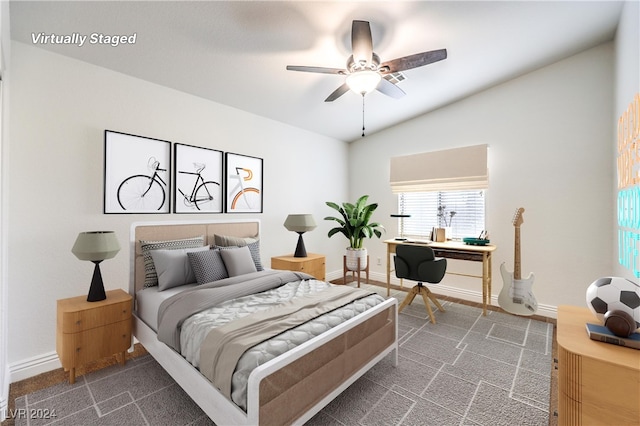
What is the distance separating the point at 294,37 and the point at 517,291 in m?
3.55

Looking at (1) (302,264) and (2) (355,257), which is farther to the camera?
(2) (355,257)

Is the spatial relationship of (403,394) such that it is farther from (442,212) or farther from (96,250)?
(442,212)

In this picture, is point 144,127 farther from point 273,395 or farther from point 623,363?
point 623,363

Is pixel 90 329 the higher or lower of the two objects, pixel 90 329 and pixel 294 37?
the lower

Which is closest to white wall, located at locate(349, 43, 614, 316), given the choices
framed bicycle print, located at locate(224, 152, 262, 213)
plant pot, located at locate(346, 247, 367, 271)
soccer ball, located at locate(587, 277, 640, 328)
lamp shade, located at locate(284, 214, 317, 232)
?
plant pot, located at locate(346, 247, 367, 271)

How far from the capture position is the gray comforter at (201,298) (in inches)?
72.3

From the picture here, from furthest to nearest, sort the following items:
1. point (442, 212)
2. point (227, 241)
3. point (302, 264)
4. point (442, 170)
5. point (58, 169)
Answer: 1. point (442, 212)
2. point (442, 170)
3. point (302, 264)
4. point (227, 241)
5. point (58, 169)

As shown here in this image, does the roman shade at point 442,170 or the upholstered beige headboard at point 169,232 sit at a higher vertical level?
the roman shade at point 442,170

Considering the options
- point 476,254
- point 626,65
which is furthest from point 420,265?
point 626,65

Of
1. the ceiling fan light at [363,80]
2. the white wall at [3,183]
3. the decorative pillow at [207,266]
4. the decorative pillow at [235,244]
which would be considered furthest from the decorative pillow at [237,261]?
the ceiling fan light at [363,80]

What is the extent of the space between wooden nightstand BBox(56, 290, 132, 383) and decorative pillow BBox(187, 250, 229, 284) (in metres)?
0.55

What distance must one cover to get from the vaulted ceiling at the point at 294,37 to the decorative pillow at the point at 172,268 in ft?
5.73

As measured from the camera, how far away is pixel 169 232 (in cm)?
286

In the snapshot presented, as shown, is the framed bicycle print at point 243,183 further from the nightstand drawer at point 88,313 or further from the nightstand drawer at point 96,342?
the nightstand drawer at point 96,342
